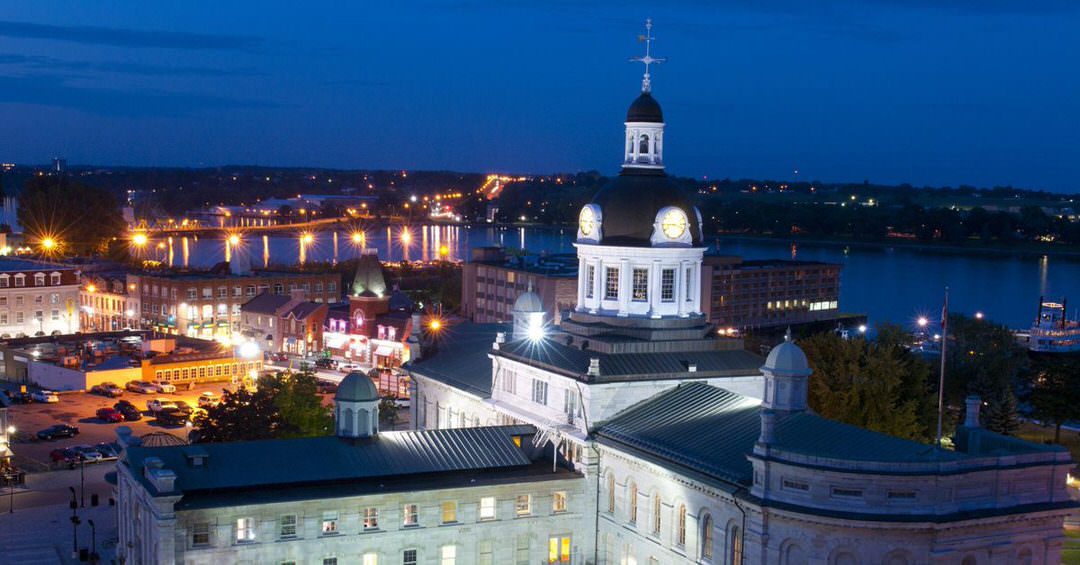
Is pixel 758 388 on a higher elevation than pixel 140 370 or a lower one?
higher

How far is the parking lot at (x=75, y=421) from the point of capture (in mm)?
59188

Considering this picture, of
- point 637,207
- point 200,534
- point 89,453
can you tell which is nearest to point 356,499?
point 200,534

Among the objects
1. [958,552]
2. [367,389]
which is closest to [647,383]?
[367,389]

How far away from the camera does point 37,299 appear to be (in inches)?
3711

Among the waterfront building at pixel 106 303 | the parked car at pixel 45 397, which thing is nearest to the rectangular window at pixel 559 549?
the parked car at pixel 45 397

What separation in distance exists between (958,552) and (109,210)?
476ft

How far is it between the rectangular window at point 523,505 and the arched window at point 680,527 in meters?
5.23

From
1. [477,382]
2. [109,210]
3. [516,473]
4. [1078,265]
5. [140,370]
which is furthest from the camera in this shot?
[1078,265]

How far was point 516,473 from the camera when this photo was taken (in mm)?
38719

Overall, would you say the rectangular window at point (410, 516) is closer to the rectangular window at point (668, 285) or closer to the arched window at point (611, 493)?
the arched window at point (611, 493)

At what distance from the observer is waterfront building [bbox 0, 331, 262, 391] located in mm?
75688

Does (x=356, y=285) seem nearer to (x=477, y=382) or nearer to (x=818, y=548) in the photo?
(x=477, y=382)

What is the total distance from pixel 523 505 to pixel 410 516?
3692mm

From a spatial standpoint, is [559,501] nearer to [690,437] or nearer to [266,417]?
[690,437]
